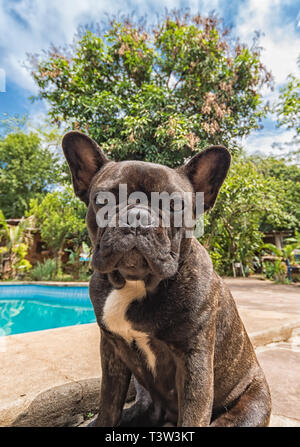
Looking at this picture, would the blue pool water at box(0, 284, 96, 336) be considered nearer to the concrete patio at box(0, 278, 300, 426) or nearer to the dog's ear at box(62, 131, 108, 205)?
the concrete patio at box(0, 278, 300, 426)

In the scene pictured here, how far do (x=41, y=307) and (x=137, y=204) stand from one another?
29.7ft

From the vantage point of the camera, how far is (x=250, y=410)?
1.35 m

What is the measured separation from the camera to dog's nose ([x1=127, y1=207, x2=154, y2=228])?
114 cm

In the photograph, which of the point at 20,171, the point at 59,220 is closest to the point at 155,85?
the point at 59,220

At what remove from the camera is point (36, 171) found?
75.5ft

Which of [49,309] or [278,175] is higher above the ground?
[278,175]

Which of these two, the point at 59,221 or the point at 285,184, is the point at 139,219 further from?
the point at 285,184

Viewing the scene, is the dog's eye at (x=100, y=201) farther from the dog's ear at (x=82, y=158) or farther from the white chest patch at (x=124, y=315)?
the white chest patch at (x=124, y=315)

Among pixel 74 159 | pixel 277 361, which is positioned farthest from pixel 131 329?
pixel 277 361

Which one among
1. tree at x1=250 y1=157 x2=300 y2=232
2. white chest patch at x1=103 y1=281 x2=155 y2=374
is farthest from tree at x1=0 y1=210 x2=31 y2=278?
white chest patch at x1=103 y1=281 x2=155 y2=374

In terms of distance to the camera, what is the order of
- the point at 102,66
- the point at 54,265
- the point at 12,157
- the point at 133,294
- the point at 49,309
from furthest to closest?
the point at 12,157
the point at 54,265
the point at 102,66
the point at 49,309
the point at 133,294

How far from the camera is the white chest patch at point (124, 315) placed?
49.9 inches
